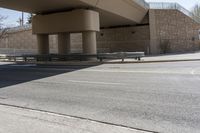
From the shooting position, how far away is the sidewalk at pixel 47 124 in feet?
20.4

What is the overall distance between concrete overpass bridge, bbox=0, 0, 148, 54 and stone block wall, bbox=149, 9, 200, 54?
11040 mm

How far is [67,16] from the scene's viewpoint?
97.2 ft

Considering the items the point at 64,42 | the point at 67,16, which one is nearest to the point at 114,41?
the point at 64,42

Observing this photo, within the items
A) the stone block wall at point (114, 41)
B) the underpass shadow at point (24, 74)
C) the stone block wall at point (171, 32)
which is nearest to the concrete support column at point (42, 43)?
the underpass shadow at point (24, 74)

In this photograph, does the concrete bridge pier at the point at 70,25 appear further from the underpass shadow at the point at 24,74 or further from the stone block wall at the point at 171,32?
the stone block wall at the point at 171,32

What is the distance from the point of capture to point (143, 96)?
31.9 feet

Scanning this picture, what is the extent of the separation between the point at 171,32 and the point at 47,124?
40.8 m

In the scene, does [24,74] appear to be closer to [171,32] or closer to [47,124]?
[47,124]

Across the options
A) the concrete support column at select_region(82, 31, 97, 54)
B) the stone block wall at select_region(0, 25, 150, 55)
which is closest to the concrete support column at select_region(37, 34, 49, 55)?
the concrete support column at select_region(82, 31, 97, 54)

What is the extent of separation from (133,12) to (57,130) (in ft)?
111

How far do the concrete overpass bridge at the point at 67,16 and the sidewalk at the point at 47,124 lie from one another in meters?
19.1

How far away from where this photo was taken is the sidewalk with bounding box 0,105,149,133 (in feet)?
20.4

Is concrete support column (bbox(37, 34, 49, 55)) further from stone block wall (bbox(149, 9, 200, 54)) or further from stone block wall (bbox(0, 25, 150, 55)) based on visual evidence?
stone block wall (bbox(149, 9, 200, 54))

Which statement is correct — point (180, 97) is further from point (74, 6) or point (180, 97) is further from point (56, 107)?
point (74, 6)
